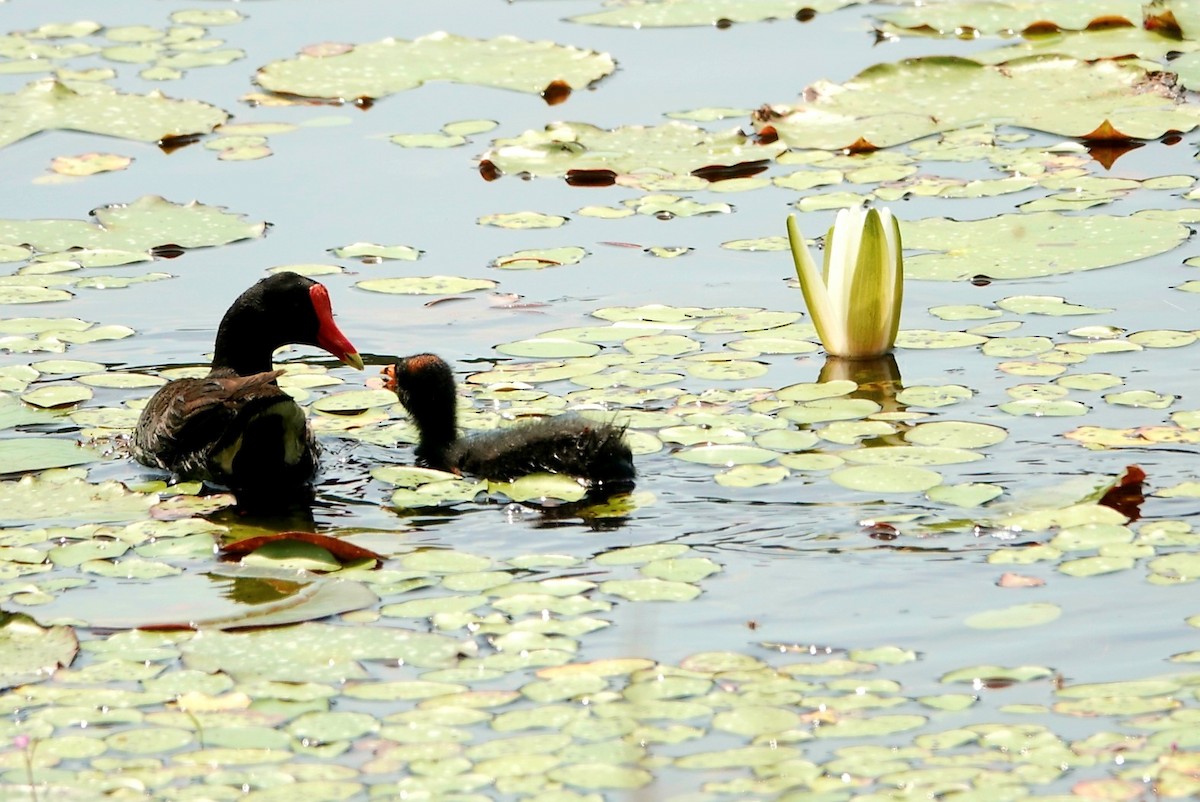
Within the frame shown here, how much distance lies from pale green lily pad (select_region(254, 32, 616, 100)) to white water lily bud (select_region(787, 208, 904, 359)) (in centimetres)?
388

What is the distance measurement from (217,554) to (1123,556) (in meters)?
2.67

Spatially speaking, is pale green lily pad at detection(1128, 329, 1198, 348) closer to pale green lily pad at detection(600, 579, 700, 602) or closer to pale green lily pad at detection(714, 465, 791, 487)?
pale green lily pad at detection(714, 465, 791, 487)

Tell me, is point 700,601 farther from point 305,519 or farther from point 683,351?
point 683,351

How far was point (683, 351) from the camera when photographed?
7504 mm

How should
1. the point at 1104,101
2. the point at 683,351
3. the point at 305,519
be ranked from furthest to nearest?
the point at 1104,101, the point at 683,351, the point at 305,519

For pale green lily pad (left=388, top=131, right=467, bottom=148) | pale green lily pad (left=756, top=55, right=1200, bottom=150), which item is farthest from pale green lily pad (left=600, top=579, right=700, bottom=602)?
pale green lily pad (left=388, top=131, right=467, bottom=148)

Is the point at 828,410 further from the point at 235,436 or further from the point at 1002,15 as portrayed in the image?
the point at 1002,15

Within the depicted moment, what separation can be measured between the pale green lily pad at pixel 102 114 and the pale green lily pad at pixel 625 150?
1.76m

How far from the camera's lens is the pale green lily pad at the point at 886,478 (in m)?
6.10

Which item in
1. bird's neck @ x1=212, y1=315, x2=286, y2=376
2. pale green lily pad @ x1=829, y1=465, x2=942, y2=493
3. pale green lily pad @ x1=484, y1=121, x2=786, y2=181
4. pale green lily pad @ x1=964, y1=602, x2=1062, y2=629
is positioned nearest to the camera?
pale green lily pad @ x1=964, y1=602, x2=1062, y2=629

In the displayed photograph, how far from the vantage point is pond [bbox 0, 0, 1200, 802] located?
4539 millimetres

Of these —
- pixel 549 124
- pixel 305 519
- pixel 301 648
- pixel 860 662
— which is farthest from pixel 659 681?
pixel 549 124

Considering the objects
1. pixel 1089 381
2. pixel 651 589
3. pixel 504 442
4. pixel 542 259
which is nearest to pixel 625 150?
pixel 542 259

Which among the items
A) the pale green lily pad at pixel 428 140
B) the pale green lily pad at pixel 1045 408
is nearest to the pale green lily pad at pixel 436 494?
the pale green lily pad at pixel 1045 408
